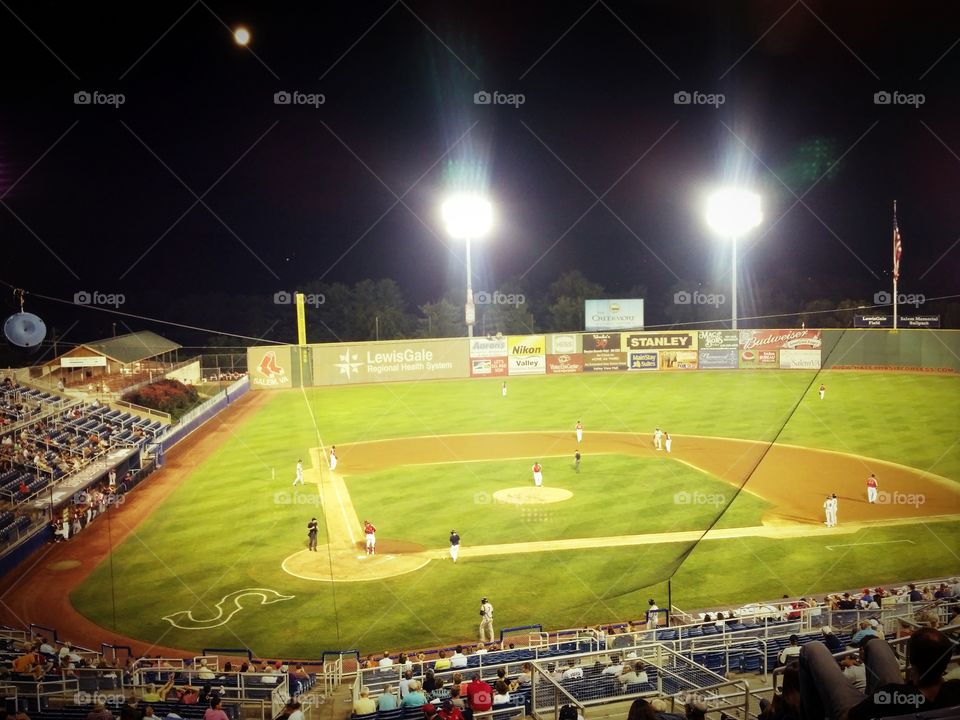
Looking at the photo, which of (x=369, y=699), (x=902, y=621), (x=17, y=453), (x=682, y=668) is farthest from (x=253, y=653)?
(x=17, y=453)

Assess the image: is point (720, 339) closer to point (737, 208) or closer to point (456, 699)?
point (737, 208)

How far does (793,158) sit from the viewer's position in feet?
236

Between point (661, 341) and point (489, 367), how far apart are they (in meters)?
13.2

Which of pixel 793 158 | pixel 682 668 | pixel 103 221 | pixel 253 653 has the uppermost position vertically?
pixel 793 158

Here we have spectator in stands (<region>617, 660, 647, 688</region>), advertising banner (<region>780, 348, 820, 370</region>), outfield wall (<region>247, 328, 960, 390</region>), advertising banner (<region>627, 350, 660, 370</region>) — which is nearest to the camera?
spectator in stands (<region>617, 660, 647, 688</region>)

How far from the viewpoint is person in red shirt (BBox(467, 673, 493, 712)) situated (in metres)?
9.57

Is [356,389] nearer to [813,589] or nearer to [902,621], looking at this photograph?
[813,589]

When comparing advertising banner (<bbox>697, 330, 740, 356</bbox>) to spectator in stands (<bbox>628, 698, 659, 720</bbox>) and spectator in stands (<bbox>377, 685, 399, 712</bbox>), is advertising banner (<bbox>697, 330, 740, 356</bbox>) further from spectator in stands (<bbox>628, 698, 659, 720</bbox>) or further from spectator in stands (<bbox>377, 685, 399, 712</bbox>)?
Answer: spectator in stands (<bbox>628, 698, 659, 720</bbox>)

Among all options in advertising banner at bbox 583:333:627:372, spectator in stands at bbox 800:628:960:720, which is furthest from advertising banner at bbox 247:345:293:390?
spectator in stands at bbox 800:628:960:720

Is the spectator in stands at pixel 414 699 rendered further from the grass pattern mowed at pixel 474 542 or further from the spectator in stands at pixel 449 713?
the grass pattern mowed at pixel 474 542

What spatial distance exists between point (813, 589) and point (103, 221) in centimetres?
4807

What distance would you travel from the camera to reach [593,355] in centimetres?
6291

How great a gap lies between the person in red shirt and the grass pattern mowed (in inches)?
159

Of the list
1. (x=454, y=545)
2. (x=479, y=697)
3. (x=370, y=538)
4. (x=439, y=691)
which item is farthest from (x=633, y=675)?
(x=370, y=538)
